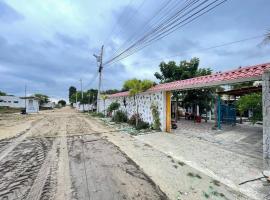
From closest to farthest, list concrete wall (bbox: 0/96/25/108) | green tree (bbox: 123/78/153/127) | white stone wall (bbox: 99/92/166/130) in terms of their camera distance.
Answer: white stone wall (bbox: 99/92/166/130) < green tree (bbox: 123/78/153/127) < concrete wall (bbox: 0/96/25/108)

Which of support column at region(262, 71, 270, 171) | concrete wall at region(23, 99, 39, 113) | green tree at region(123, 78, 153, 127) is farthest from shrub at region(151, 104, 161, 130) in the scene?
concrete wall at region(23, 99, 39, 113)

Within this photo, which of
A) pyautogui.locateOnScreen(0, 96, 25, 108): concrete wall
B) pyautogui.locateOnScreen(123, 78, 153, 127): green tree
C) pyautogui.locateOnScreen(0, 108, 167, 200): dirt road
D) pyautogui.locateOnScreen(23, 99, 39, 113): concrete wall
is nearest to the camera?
pyautogui.locateOnScreen(0, 108, 167, 200): dirt road

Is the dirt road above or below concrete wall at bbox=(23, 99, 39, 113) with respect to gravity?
below

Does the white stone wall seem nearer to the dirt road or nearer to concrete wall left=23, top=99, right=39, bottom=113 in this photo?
the dirt road

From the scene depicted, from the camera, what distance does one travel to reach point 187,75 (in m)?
20.8

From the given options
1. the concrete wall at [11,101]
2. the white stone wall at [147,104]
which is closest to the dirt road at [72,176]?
the white stone wall at [147,104]

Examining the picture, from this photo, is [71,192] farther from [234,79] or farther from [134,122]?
[134,122]

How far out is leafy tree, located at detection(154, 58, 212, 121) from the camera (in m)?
19.5

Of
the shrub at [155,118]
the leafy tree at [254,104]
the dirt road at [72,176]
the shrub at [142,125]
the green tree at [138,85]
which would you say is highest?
the green tree at [138,85]

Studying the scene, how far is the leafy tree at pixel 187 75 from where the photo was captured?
19547 millimetres

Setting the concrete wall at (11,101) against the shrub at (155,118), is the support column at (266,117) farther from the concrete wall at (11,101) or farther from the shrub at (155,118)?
the concrete wall at (11,101)

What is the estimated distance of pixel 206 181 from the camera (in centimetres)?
505

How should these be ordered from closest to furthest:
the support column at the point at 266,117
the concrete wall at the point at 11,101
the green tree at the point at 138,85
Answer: the support column at the point at 266,117 → the green tree at the point at 138,85 → the concrete wall at the point at 11,101

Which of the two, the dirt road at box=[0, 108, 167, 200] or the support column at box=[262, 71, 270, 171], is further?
the support column at box=[262, 71, 270, 171]
